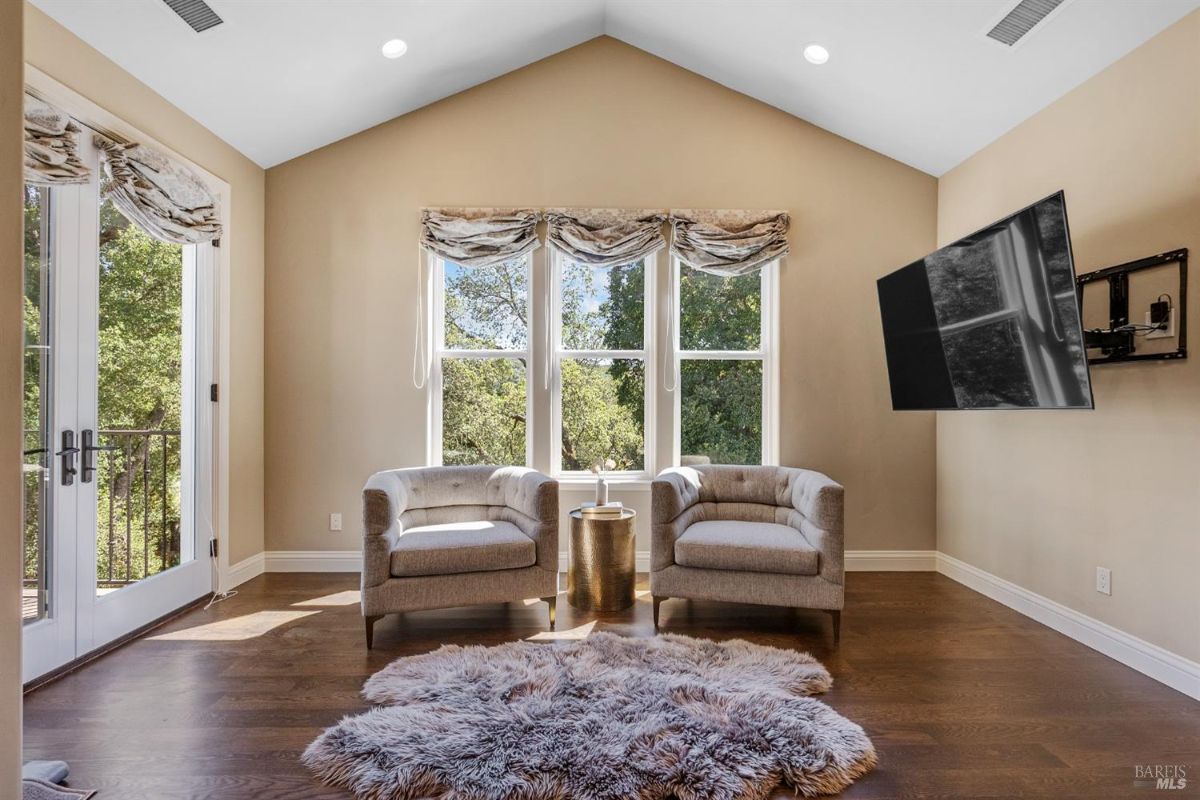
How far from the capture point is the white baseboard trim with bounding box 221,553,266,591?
3.63 metres

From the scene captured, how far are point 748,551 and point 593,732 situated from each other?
4.09 ft

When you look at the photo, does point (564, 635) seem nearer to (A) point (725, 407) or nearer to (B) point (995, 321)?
(A) point (725, 407)

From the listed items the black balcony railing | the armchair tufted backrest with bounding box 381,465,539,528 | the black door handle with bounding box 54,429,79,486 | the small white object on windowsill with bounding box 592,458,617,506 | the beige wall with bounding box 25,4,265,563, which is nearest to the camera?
the black door handle with bounding box 54,429,79,486

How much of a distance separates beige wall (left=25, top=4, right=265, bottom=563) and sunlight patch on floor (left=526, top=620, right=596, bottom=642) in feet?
6.56

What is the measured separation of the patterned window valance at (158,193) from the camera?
2791mm

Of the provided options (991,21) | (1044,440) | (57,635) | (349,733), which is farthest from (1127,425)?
(57,635)

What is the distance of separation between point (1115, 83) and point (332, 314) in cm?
420

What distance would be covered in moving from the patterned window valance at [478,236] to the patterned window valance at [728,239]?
96 cm

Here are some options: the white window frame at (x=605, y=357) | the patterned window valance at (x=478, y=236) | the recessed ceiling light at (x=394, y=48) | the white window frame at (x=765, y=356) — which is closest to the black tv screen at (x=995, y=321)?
the white window frame at (x=765, y=356)

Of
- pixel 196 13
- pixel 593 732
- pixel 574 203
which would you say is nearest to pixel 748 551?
pixel 593 732

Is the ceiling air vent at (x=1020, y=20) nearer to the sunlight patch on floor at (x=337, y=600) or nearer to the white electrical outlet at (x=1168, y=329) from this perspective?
the white electrical outlet at (x=1168, y=329)

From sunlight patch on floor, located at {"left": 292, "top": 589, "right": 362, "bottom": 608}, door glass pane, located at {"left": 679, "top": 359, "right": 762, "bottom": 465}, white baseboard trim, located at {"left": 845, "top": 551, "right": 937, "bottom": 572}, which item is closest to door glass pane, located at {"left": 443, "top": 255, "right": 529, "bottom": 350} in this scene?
door glass pane, located at {"left": 679, "top": 359, "right": 762, "bottom": 465}

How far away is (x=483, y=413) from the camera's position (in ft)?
13.5

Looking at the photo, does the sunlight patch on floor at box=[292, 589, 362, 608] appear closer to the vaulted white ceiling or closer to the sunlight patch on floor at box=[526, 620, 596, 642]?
the sunlight patch on floor at box=[526, 620, 596, 642]
